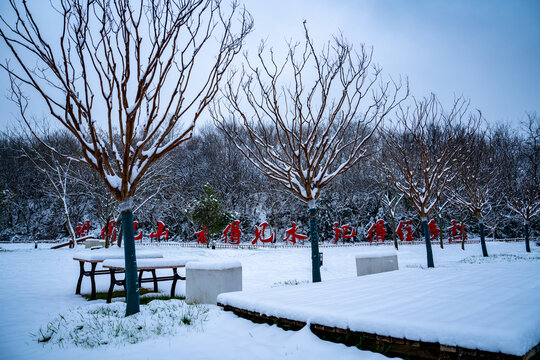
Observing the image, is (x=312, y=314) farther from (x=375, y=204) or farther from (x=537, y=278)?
(x=375, y=204)

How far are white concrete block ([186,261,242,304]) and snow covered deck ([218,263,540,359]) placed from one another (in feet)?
2.87

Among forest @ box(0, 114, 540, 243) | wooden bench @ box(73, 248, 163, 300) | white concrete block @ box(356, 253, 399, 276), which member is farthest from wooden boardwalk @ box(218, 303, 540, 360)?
forest @ box(0, 114, 540, 243)

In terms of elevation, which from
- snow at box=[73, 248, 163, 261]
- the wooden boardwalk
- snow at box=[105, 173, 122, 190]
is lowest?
the wooden boardwalk

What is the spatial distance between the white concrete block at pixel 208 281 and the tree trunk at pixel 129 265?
48.7 inches

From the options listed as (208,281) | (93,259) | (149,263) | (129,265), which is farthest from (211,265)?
(93,259)

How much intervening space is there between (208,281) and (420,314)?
3650mm

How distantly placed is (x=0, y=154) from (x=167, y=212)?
2318cm

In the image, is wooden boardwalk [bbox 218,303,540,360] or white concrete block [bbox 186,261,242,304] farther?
white concrete block [bbox 186,261,242,304]

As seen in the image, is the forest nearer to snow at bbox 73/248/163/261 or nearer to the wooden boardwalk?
snow at bbox 73/248/163/261

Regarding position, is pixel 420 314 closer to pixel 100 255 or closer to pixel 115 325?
pixel 115 325

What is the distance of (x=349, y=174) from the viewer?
33906 mm

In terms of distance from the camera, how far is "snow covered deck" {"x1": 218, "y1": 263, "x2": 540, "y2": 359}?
2.62 meters

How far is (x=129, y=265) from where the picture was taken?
479cm

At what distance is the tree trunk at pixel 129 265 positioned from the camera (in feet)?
15.5
